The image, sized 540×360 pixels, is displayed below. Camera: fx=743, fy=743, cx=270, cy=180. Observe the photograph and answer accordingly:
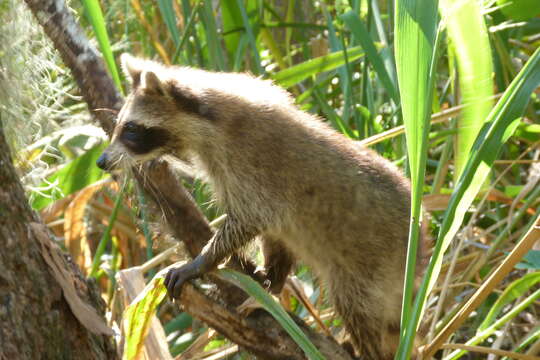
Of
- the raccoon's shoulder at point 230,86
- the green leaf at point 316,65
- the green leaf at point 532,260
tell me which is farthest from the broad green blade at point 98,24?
the green leaf at point 532,260

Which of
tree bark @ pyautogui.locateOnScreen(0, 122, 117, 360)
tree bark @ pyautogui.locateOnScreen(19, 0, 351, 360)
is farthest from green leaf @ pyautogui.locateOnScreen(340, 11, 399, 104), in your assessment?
tree bark @ pyautogui.locateOnScreen(0, 122, 117, 360)

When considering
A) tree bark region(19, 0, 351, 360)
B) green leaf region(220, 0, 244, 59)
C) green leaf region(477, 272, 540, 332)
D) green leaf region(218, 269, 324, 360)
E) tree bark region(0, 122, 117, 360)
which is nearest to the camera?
green leaf region(218, 269, 324, 360)

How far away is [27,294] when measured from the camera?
1717 mm

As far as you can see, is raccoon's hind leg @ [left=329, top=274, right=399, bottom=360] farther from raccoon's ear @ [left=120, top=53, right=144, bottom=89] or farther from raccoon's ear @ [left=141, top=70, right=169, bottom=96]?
A: raccoon's ear @ [left=120, top=53, right=144, bottom=89]

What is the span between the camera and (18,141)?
7.01 feet

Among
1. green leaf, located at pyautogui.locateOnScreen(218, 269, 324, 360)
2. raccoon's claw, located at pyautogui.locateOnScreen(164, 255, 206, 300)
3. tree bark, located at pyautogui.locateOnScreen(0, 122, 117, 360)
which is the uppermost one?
tree bark, located at pyautogui.locateOnScreen(0, 122, 117, 360)

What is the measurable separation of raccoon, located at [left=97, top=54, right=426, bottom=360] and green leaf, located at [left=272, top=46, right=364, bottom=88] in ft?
0.93

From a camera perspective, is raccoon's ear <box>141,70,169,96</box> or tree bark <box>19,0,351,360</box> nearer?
tree bark <box>19,0,351,360</box>

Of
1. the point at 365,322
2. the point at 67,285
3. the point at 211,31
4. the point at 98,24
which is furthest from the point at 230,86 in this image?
the point at 67,285

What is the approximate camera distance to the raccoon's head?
7.75 feet

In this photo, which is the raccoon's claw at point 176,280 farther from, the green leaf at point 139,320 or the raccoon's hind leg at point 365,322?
the raccoon's hind leg at point 365,322

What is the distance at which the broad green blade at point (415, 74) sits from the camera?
1305mm

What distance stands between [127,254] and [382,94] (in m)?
1.49

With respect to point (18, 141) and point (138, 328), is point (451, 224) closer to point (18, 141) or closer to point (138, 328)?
point (138, 328)
